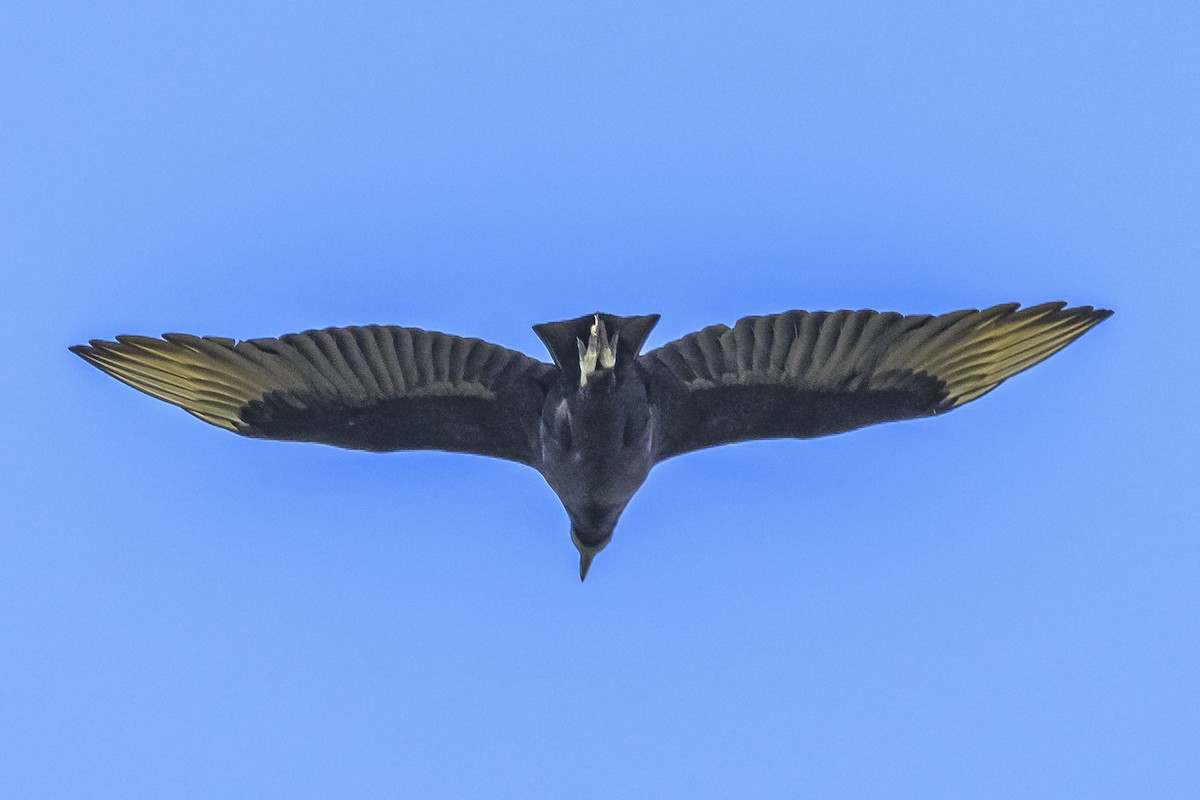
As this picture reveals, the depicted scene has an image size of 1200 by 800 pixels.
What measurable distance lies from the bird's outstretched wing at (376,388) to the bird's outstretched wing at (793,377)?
76 cm

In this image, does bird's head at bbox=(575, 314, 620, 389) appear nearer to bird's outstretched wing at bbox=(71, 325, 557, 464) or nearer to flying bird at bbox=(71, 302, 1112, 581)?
flying bird at bbox=(71, 302, 1112, 581)

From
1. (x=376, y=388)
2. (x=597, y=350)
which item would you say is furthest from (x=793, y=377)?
(x=376, y=388)

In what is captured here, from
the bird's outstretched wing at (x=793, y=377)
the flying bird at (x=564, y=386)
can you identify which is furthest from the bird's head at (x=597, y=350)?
the bird's outstretched wing at (x=793, y=377)

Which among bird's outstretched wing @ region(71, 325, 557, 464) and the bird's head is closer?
the bird's head

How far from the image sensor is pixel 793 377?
8812mm

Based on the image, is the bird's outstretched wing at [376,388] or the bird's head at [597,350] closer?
the bird's head at [597,350]

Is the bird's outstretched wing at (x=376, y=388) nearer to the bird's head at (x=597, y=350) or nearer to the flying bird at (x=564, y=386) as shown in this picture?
the flying bird at (x=564, y=386)

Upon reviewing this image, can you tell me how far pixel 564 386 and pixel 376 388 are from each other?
116cm

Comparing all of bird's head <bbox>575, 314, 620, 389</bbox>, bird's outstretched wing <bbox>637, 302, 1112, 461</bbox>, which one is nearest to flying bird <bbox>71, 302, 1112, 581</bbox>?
bird's outstretched wing <bbox>637, 302, 1112, 461</bbox>

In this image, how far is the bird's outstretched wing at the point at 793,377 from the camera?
8.75 metres

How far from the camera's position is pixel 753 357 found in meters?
8.81

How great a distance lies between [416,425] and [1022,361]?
358 cm

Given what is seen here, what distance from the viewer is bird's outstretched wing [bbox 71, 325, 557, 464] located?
8836mm

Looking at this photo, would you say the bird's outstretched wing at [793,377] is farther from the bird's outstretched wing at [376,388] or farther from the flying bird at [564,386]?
the bird's outstretched wing at [376,388]
